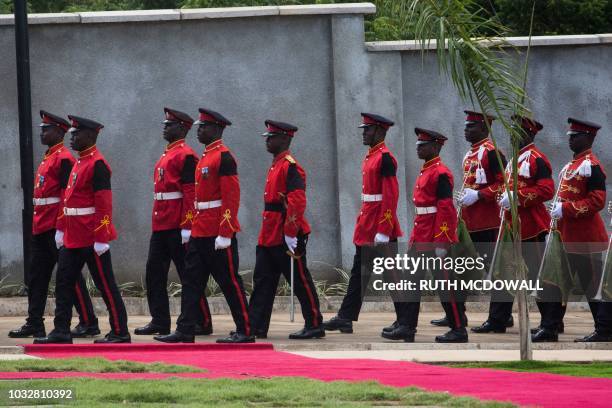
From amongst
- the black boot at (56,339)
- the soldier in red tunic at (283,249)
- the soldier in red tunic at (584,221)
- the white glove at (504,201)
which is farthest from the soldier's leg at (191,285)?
the soldier in red tunic at (584,221)

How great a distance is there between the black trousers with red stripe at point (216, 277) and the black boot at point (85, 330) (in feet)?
3.64

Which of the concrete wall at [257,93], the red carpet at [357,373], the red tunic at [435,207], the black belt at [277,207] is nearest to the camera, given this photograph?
the red carpet at [357,373]

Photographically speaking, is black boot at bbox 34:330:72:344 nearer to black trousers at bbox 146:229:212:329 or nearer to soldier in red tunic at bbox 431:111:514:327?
black trousers at bbox 146:229:212:329

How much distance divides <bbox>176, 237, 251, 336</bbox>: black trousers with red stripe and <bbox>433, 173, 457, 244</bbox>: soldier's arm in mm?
1881

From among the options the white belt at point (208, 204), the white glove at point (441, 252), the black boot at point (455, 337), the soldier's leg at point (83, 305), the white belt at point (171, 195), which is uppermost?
the white belt at point (171, 195)

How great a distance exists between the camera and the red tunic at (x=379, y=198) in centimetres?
1491

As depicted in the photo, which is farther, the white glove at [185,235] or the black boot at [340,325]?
the black boot at [340,325]

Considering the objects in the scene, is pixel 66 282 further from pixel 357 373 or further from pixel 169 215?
pixel 357 373

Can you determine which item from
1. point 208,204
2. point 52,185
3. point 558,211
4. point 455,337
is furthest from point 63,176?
point 558,211

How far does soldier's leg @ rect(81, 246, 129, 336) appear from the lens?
14.2 meters

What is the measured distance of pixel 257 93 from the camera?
18.9 meters

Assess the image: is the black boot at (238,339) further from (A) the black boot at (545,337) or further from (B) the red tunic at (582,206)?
(B) the red tunic at (582,206)

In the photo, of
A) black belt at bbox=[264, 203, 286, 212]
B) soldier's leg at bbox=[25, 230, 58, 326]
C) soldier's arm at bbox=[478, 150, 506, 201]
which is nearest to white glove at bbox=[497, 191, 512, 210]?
soldier's arm at bbox=[478, 150, 506, 201]

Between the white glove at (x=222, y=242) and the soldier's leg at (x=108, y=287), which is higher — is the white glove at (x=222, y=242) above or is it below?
above
